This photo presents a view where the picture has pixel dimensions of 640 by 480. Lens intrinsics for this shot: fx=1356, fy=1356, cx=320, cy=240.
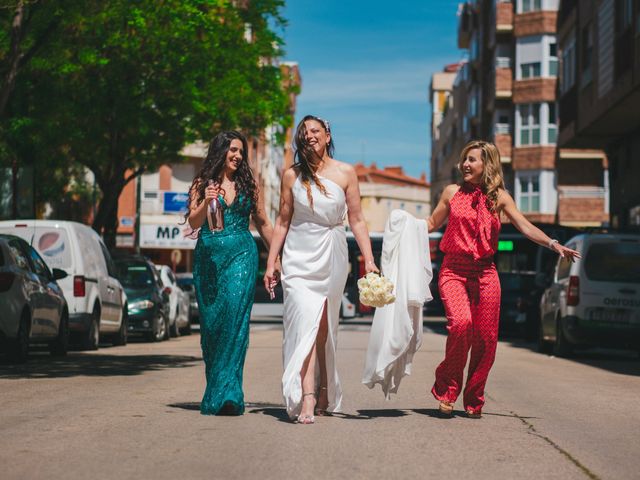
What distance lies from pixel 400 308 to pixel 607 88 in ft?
76.0

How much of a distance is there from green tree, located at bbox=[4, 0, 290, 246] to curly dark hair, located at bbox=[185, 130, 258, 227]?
19.0 metres

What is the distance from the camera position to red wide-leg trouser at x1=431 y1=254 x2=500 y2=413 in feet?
32.3

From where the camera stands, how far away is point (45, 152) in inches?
1324

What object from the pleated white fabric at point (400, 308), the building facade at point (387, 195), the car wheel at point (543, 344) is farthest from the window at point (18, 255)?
the building facade at point (387, 195)

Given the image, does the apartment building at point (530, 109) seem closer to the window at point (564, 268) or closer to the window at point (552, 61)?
the window at point (552, 61)

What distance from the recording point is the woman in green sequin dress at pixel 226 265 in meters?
9.55

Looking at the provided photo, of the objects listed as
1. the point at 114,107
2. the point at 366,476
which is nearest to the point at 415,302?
the point at 366,476

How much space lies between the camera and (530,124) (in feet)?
206

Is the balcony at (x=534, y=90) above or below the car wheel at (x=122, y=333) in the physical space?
above

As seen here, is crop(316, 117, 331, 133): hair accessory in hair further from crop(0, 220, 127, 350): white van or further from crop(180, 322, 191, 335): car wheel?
crop(180, 322, 191, 335): car wheel

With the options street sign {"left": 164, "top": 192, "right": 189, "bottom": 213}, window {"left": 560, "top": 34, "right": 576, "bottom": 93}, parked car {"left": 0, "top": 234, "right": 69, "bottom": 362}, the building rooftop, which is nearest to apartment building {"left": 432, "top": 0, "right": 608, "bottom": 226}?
window {"left": 560, "top": 34, "right": 576, "bottom": 93}

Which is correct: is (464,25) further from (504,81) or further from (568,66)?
(568,66)

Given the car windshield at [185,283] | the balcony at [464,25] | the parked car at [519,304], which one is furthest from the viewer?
the balcony at [464,25]

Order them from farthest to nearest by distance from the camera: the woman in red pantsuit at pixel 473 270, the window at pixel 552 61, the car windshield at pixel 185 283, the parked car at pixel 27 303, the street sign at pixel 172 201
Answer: the window at pixel 552 61, the street sign at pixel 172 201, the car windshield at pixel 185 283, the parked car at pixel 27 303, the woman in red pantsuit at pixel 473 270
